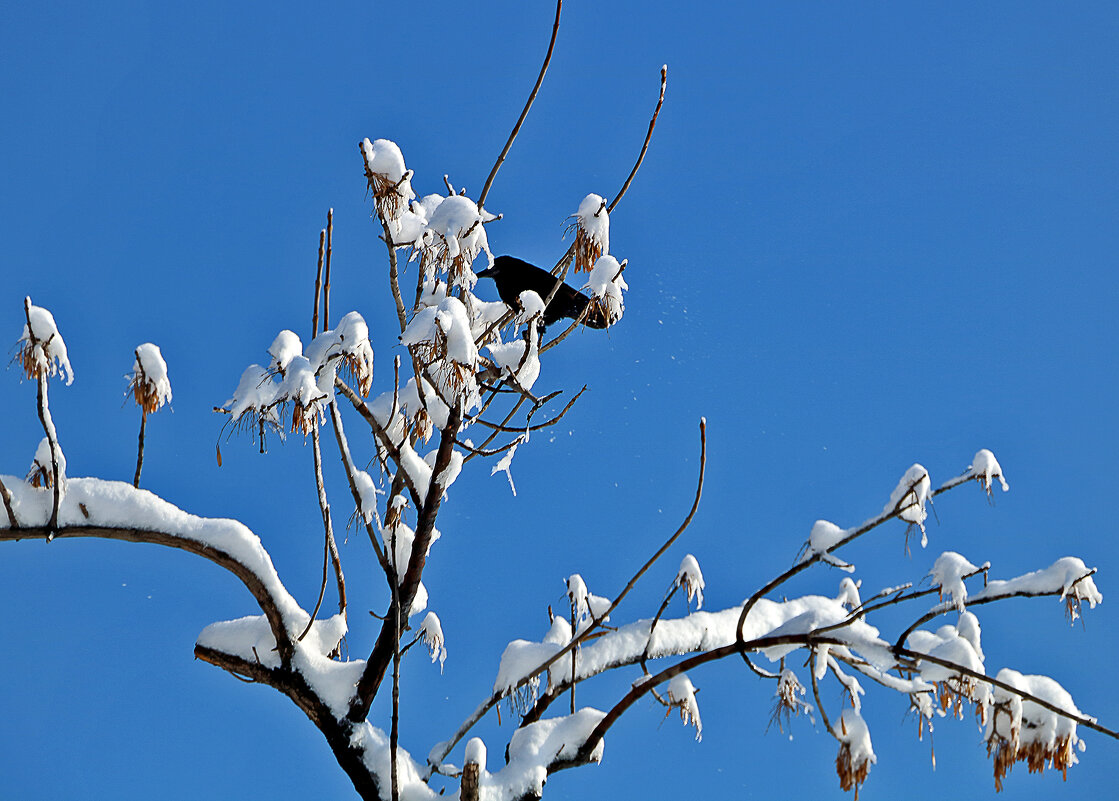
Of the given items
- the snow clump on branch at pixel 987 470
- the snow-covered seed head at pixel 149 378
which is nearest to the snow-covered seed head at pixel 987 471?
the snow clump on branch at pixel 987 470

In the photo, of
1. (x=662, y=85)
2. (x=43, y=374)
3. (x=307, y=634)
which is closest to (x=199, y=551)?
(x=307, y=634)

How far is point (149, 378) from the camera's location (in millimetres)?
2488

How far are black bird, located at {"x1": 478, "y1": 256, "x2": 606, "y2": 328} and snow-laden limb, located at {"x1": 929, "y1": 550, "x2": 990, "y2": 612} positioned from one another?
1442 millimetres

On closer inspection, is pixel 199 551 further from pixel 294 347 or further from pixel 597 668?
pixel 597 668

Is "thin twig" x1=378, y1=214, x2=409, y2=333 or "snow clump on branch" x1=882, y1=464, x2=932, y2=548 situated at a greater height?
"thin twig" x1=378, y1=214, x2=409, y2=333

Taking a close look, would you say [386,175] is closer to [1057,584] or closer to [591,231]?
[591,231]

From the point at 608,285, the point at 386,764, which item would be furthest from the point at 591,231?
the point at 386,764

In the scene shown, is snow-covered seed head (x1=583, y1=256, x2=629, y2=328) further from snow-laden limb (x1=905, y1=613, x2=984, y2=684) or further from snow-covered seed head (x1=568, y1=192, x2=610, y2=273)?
snow-laden limb (x1=905, y1=613, x2=984, y2=684)

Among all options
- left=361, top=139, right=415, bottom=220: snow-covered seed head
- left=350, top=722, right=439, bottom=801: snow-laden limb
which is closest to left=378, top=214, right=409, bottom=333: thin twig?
left=361, top=139, right=415, bottom=220: snow-covered seed head

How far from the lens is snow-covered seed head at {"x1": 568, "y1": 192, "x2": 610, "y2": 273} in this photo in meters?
2.55

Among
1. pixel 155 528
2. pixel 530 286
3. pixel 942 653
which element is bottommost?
pixel 942 653

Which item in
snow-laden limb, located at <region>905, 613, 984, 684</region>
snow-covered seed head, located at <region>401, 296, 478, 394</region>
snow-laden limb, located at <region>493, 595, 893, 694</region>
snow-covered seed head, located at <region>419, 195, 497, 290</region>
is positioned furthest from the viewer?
snow-laden limb, located at <region>493, 595, 893, 694</region>

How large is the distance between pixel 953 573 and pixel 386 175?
2.18 metres

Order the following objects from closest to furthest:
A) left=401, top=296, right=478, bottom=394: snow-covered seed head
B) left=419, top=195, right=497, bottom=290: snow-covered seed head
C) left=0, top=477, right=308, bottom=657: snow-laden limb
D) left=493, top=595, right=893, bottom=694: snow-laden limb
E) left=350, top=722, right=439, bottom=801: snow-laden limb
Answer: left=401, top=296, right=478, bottom=394: snow-covered seed head, left=419, top=195, right=497, bottom=290: snow-covered seed head, left=0, top=477, right=308, bottom=657: snow-laden limb, left=493, top=595, right=893, bottom=694: snow-laden limb, left=350, top=722, right=439, bottom=801: snow-laden limb
